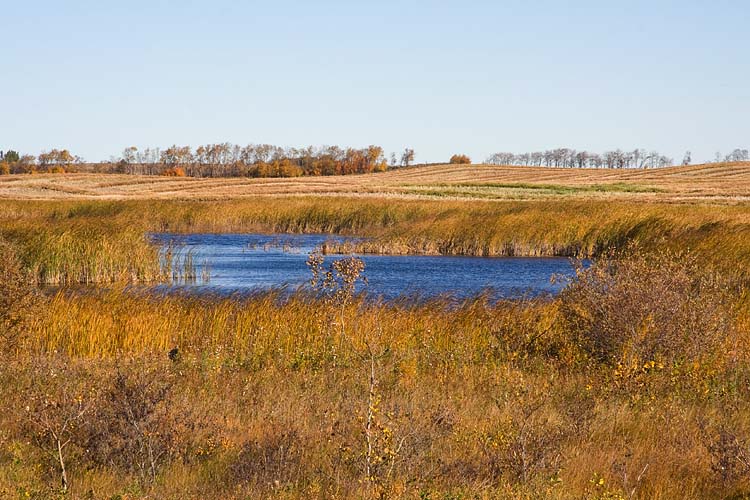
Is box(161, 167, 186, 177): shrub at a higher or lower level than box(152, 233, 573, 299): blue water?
higher

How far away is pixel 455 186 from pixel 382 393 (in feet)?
231

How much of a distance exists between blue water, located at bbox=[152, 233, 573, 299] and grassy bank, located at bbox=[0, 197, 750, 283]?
4.88ft

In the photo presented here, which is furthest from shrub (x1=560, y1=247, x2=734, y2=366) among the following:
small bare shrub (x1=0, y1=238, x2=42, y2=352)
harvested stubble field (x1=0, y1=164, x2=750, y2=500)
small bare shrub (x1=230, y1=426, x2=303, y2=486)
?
small bare shrub (x1=0, y1=238, x2=42, y2=352)

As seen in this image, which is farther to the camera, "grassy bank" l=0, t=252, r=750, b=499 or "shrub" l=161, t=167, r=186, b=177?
"shrub" l=161, t=167, r=186, b=177

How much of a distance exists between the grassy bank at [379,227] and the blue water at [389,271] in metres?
1.49

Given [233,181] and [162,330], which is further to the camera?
[233,181]

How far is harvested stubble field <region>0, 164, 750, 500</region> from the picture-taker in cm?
664

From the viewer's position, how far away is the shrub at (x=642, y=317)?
9.84 meters

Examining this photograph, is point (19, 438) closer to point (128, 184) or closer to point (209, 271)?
point (209, 271)

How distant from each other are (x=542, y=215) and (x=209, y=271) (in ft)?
49.8

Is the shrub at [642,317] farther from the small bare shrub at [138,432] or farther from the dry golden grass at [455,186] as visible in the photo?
the dry golden grass at [455,186]

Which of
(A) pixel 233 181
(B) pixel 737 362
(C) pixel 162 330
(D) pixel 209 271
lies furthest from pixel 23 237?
(A) pixel 233 181

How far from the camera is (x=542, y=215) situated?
34250mm

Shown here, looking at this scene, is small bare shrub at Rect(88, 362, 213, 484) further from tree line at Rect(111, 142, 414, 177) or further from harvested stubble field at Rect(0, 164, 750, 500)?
tree line at Rect(111, 142, 414, 177)
